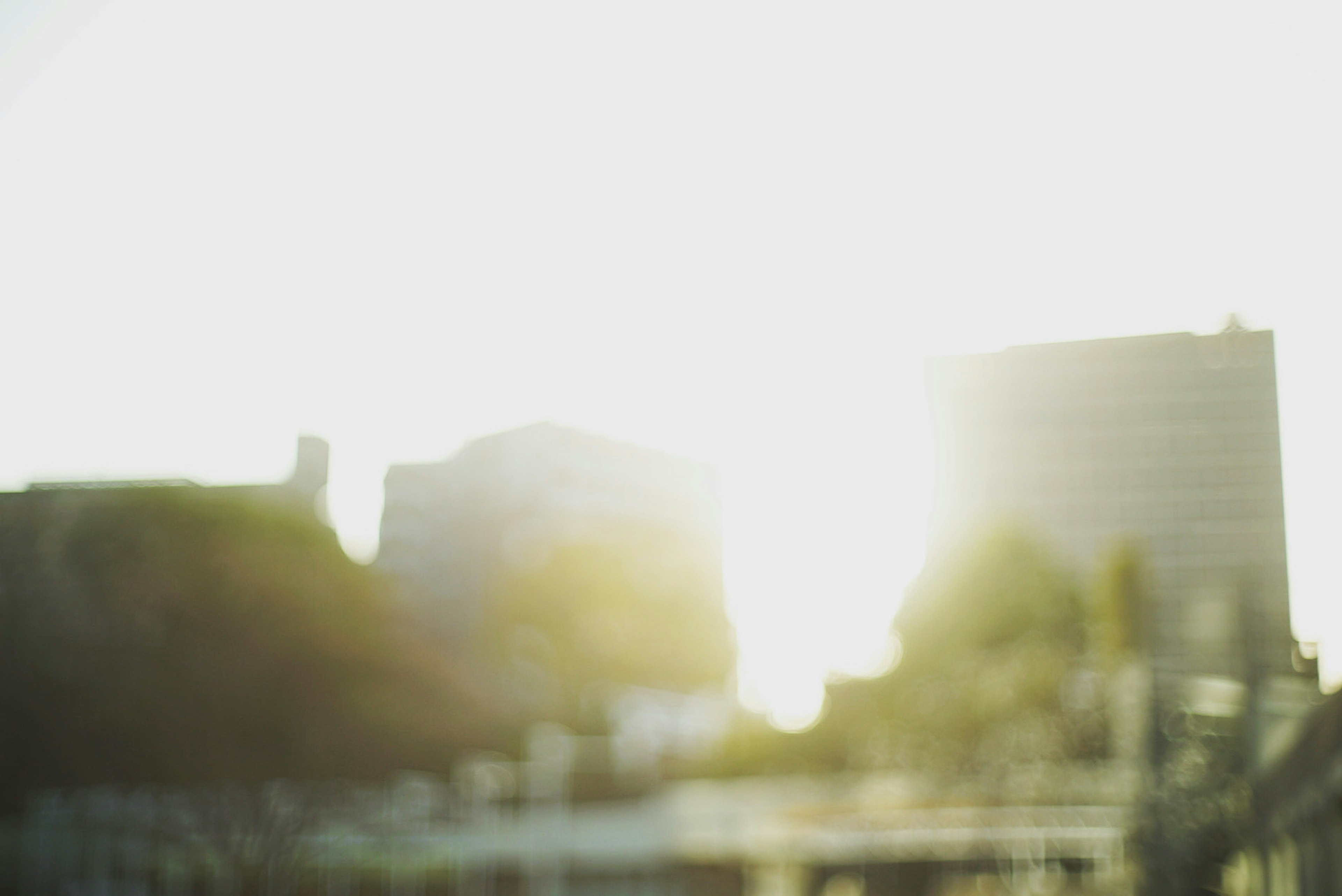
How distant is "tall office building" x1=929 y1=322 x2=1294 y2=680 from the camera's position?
233 feet

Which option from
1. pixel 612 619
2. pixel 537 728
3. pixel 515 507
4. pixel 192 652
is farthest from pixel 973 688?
pixel 515 507

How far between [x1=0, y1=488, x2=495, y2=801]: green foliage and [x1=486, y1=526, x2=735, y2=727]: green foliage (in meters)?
10.00

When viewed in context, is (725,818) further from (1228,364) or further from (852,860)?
(1228,364)

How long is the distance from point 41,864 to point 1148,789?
14190 mm

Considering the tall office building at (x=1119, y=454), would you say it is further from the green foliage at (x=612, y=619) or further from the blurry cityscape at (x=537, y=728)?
the blurry cityscape at (x=537, y=728)

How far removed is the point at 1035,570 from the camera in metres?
36.3

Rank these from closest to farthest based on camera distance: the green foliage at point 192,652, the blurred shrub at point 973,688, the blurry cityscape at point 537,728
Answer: the blurry cityscape at point 537,728
the green foliage at point 192,652
the blurred shrub at point 973,688

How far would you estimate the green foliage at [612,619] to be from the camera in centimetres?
3425

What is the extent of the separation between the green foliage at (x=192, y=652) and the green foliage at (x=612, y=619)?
32.8 ft

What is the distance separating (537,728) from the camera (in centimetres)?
2638

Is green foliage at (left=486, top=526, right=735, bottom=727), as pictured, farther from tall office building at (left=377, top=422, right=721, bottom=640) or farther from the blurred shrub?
the blurred shrub

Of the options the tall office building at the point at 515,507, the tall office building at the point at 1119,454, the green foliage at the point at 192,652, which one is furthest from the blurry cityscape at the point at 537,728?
the tall office building at the point at 1119,454

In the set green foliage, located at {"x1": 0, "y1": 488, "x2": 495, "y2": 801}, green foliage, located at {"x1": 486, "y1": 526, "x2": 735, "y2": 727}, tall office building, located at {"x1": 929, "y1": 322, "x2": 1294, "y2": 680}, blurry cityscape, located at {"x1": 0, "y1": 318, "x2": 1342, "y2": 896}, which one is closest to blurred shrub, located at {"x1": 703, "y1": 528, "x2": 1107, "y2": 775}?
blurry cityscape, located at {"x1": 0, "y1": 318, "x2": 1342, "y2": 896}

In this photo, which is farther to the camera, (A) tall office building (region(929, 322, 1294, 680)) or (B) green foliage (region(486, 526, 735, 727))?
(A) tall office building (region(929, 322, 1294, 680))
